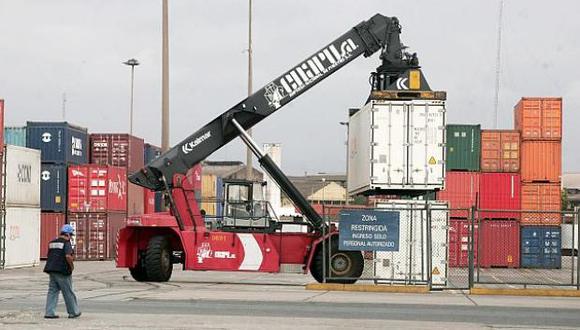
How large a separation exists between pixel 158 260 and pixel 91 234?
18944 millimetres

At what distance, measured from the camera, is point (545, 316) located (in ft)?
60.5

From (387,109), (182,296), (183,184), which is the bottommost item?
(182,296)

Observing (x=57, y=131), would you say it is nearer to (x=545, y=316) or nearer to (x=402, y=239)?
(x=402, y=239)

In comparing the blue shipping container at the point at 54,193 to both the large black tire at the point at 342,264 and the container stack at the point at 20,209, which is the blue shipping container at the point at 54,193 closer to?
the container stack at the point at 20,209

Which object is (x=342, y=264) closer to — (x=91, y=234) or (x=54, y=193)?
(x=91, y=234)

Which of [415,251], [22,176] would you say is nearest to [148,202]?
[22,176]

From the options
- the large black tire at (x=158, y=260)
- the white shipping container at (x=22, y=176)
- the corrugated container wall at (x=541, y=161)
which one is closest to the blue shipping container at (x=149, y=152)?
the white shipping container at (x=22, y=176)

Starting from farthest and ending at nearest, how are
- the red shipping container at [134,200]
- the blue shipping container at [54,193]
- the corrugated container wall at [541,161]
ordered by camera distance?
the red shipping container at [134,200], the blue shipping container at [54,193], the corrugated container wall at [541,161]

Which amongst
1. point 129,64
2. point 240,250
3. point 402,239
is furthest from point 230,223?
point 129,64

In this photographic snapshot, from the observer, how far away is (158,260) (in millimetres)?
26359

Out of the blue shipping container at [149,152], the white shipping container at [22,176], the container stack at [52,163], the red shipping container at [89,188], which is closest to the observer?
the white shipping container at [22,176]

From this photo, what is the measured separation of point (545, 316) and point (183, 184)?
11830mm

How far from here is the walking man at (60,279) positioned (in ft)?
52.9

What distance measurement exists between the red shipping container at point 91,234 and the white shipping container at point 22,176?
18.1 ft
